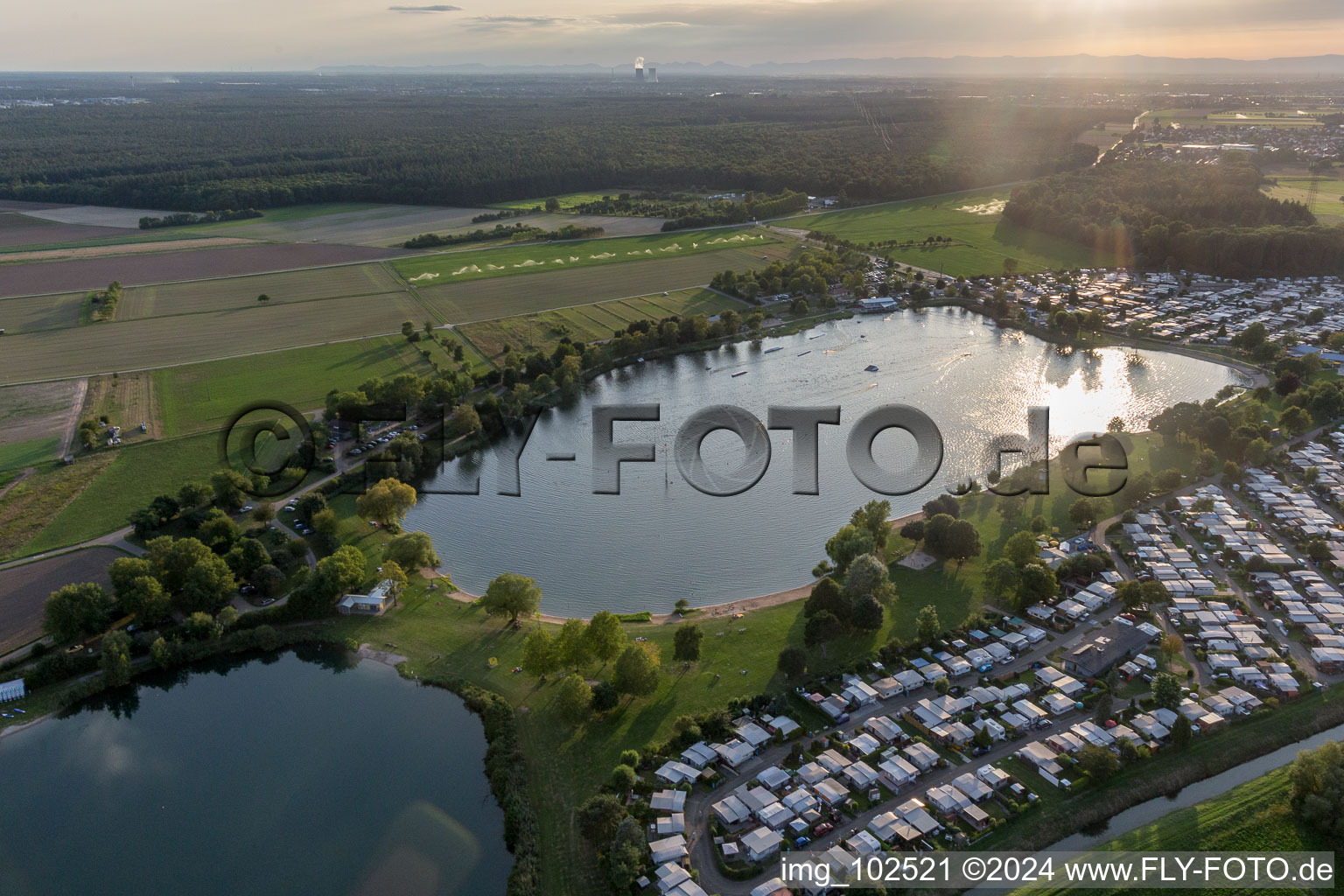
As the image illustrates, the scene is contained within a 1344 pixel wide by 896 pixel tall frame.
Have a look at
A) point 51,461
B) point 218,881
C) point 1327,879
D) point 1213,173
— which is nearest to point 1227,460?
point 1327,879

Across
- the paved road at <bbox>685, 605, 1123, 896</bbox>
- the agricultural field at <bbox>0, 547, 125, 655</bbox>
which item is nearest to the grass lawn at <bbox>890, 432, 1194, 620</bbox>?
the paved road at <bbox>685, 605, 1123, 896</bbox>

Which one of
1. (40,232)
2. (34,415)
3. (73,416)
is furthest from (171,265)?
(73,416)

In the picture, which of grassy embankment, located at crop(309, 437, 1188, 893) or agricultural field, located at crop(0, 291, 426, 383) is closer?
grassy embankment, located at crop(309, 437, 1188, 893)

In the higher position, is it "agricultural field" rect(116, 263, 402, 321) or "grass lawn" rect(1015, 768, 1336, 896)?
"agricultural field" rect(116, 263, 402, 321)

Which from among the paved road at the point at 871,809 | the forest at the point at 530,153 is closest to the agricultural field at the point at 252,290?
the forest at the point at 530,153

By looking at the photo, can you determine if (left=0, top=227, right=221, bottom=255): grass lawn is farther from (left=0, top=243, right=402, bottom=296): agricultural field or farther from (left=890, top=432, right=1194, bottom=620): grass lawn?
(left=890, top=432, right=1194, bottom=620): grass lawn

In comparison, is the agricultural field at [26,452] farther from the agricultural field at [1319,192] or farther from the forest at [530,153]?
the agricultural field at [1319,192]

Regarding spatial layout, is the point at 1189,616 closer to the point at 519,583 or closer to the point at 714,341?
the point at 519,583
